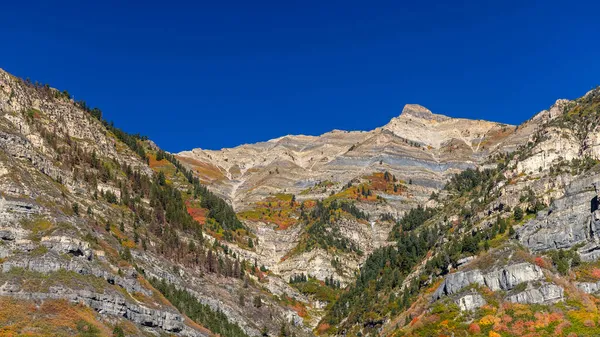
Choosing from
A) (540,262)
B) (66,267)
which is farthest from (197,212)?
(540,262)

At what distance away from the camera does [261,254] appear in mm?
188500

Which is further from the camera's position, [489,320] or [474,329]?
[489,320]

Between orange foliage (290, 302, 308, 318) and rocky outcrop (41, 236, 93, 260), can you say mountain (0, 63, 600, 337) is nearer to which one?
rocky outcrop (41, 236, 93, 260)

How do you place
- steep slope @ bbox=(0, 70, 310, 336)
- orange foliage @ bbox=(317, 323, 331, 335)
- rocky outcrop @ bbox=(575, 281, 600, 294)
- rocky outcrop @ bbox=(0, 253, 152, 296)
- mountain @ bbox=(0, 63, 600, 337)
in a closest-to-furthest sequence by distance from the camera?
1. steep slope @ bbox=(0, 70, 310, 336)
2. rocky outcrop @ bbox=(0, 253, 152, 296)
3. mountain @ bbox=(0, 63, 600, 337)
4. rocky outcrop @ bbox=(575, 281, 600, 294)
5. orange foliage @ bbox=(317, 323, 331, 335)

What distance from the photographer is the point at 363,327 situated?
426 ft

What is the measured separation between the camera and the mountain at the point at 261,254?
90.3 m

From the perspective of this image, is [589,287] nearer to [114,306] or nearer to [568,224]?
[568,224]

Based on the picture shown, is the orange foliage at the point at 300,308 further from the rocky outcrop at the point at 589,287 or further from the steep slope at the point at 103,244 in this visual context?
the rocky outcrop at the point at 589,287

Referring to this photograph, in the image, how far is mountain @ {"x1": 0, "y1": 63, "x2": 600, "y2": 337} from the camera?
90312 mm

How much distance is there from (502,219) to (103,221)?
288 feet

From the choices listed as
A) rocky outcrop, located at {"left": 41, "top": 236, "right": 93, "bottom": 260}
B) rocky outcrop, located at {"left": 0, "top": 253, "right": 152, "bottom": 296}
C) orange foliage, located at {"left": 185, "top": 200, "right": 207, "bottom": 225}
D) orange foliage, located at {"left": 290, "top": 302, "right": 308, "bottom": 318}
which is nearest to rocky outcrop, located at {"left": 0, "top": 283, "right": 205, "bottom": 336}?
rocky outcrop, located at {"left": 0, "top": 253, "right": 152, "bottom": 296}

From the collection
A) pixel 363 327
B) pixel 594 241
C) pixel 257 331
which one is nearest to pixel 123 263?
pixel 257 331

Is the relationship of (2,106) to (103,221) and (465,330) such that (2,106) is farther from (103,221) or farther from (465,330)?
(465,330)

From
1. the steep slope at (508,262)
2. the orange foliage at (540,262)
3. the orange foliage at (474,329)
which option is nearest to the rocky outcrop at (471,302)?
the steep slope at (508,262)
